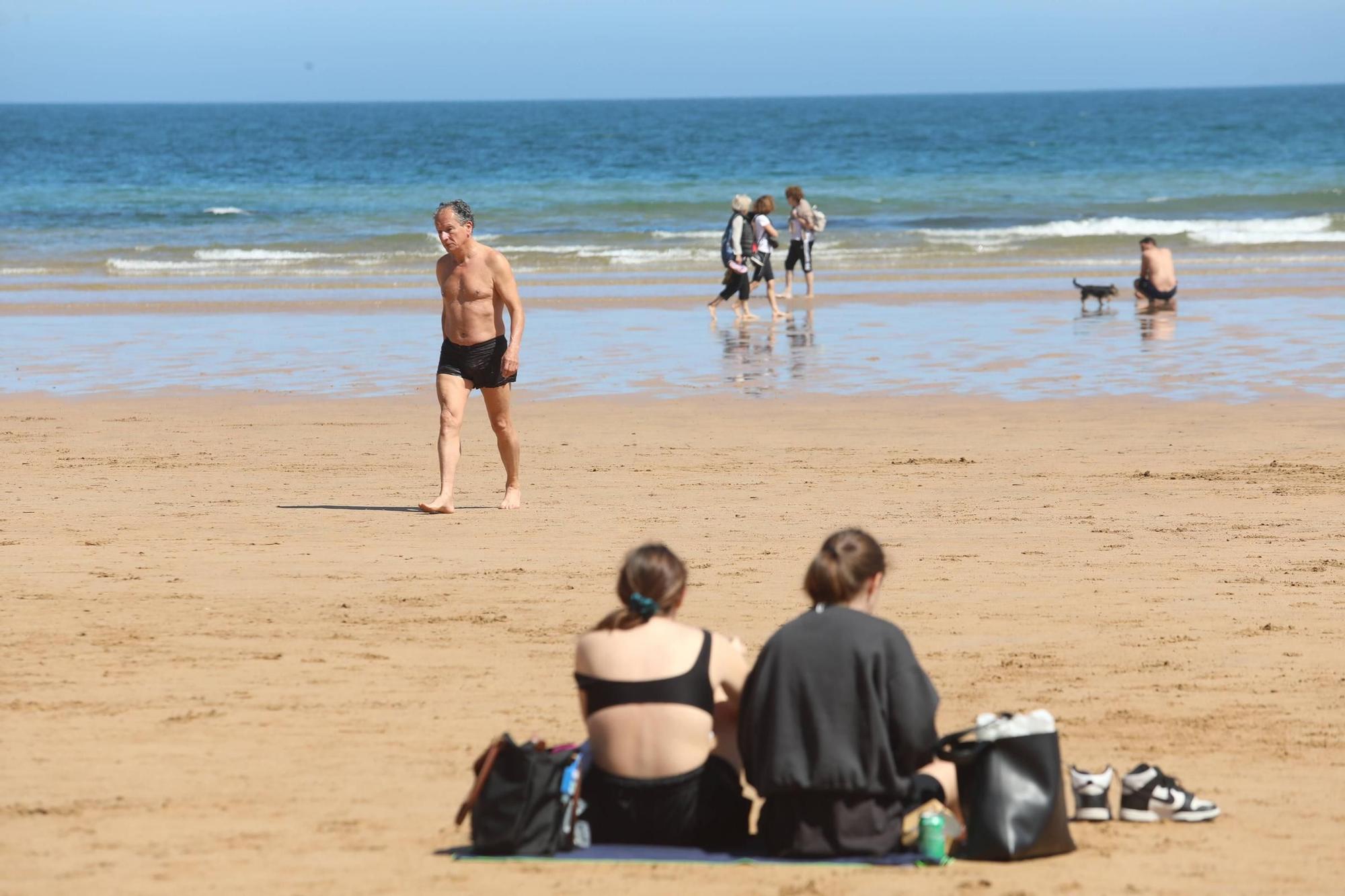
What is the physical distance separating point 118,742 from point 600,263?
23.0m

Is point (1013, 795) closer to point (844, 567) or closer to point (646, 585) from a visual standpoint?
point (844, 567)

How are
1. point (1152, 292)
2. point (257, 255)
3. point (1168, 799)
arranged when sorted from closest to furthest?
point (1168, 799) < point (1152, 292) < point (257, 255)

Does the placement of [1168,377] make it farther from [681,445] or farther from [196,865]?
[196,865]

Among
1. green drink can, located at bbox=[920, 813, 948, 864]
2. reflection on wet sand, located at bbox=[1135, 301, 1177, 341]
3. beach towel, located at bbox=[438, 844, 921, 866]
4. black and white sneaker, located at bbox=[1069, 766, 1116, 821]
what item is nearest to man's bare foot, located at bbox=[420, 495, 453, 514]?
beach towel, located at bbox=[438, 844, 921, 866]

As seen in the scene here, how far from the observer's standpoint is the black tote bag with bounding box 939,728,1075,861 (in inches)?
165

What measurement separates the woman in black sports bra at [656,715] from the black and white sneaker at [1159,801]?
3.61 feet

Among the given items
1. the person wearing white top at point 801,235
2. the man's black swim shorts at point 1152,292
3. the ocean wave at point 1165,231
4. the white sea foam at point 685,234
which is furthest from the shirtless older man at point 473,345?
the white sea foam at point 685,234

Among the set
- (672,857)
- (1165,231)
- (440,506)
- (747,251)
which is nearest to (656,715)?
(672,857)

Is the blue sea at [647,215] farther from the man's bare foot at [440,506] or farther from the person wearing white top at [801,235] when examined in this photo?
the man's bare foot at [440,506]

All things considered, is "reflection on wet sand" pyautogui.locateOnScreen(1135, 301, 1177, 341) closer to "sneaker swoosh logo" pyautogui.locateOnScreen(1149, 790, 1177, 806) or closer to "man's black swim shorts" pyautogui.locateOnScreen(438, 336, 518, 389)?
"man's black swim shorts" pyautogui.locateOnScreen(438, 336, 518, 389)

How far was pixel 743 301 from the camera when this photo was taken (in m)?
18.5

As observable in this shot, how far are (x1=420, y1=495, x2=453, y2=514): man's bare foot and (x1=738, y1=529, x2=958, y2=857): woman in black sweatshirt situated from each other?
464 cm

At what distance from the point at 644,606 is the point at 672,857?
684 mm

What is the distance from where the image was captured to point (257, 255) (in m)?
30.3
